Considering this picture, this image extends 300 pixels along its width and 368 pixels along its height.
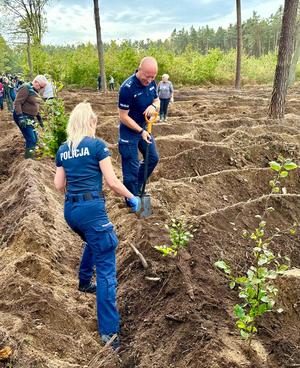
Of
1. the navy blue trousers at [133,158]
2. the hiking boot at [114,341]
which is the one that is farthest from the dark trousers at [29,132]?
the hiking boot at [114,341]

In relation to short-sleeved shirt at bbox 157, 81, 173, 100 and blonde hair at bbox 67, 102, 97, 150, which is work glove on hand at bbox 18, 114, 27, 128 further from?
short-sleeved shirt at bbox 157, 81, 173, 100

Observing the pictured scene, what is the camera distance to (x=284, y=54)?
36.2ft

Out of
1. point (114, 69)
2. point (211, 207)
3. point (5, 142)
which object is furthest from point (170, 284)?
point (114, 69)

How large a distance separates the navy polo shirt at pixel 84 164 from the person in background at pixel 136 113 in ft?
5.65

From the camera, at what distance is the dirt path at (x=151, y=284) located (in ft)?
10.3

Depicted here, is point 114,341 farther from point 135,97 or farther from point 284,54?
point 284,54

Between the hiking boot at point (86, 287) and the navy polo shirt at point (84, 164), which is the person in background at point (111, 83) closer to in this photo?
the hiking boot at point (86, 287)

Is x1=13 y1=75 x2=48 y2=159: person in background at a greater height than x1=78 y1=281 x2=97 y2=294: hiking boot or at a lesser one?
greater

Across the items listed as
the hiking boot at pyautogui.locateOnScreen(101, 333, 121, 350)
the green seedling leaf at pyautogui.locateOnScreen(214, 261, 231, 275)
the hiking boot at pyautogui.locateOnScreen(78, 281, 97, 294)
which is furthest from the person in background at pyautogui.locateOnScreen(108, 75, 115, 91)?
the green seedling leaf at pyautogui.locateOnScreen(214, 261, 231, 275)

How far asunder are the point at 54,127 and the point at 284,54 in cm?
675

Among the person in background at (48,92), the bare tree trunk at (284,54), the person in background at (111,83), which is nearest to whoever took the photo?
the person in background at (48,92)

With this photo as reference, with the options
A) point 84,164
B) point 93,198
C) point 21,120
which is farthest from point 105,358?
point 21,120

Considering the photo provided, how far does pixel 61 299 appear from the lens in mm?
3834

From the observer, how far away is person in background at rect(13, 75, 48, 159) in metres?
8.05
